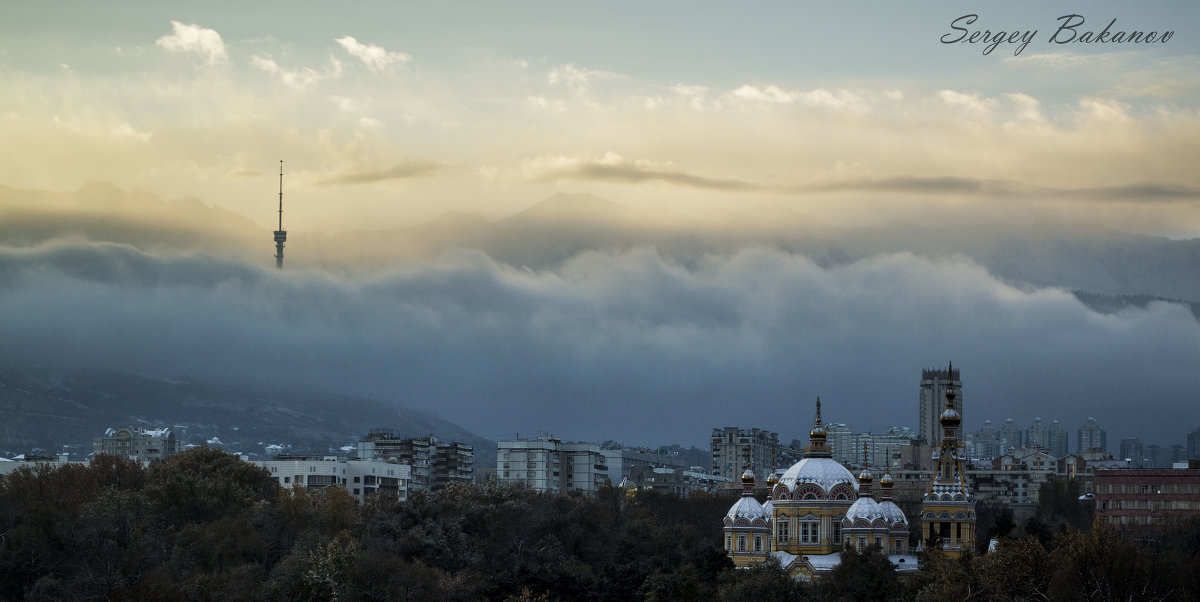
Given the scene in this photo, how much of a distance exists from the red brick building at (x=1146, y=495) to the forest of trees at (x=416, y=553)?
1280 centimetres

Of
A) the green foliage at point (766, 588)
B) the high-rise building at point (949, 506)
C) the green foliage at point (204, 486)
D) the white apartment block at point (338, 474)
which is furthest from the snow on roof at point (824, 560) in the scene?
the white apartment block at point (338, 474)

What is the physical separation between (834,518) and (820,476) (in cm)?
227

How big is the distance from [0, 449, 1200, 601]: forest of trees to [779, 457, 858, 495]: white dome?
237 inches

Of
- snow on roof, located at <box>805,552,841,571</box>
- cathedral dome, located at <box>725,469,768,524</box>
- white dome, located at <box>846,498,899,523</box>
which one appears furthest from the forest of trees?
white dome, located at <box>846,498,899,523</box>

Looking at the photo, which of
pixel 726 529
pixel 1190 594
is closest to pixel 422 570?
pixel 726 529

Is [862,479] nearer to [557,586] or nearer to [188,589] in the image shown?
[557,586]

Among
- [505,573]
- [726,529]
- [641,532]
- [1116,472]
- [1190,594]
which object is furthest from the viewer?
[1116,472]

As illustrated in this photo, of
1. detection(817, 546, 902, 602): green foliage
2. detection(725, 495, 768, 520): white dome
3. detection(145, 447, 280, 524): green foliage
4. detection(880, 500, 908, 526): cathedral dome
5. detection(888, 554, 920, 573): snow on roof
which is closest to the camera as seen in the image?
detection(817, 546, 902, 602): green foliage

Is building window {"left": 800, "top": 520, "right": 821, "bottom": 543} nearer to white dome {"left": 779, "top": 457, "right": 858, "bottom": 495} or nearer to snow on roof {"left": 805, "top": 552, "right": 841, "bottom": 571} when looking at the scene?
snow on roof {"left": 805, "top": 552, "right": 841, "bottom": 571}

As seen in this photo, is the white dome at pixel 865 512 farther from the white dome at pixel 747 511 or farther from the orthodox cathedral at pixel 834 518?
the white dome at pixel 747 511

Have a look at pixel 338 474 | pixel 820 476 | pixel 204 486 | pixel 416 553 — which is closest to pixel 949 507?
pixel 820 476

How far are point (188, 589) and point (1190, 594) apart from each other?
42437 mm

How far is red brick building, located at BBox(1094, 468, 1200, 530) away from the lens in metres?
131

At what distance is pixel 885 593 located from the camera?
8594 cm
